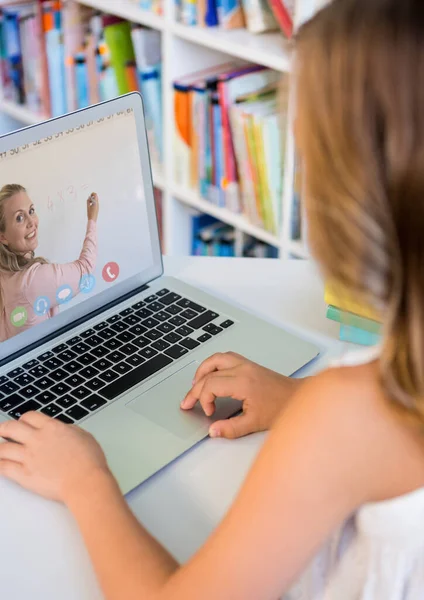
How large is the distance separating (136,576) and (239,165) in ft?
4.44

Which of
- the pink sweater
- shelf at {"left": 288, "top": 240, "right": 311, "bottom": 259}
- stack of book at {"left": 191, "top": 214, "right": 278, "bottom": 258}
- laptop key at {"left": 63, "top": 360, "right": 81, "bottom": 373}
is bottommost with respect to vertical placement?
stack of book at {"left": 191, "top": 214, "right": 278, "bottom": 258}

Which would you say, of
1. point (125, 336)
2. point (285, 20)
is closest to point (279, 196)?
point (285, 20)

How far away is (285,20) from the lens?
1.69 metres

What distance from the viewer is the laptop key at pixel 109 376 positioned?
3.09ft

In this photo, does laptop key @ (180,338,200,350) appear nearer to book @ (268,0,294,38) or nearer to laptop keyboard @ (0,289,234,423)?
laptop keyboard @ (0,289,234,423)

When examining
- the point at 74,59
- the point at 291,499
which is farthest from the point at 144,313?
the point at 74,59

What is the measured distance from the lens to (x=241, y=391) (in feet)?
2.95

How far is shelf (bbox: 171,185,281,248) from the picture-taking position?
75.4 inches

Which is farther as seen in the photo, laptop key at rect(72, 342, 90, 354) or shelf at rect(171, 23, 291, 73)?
shelf at rect(171, 23, 291, 73)

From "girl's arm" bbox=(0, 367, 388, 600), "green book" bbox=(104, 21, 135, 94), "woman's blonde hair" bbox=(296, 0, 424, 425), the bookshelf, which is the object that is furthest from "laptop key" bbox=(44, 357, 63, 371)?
"green book" bbox=(104, 21, 135, 94)

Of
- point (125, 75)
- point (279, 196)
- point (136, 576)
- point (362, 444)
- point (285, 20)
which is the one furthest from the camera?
point (125, 75)

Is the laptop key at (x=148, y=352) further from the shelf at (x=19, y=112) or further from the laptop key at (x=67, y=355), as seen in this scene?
the shelf at (x=19, y=112)

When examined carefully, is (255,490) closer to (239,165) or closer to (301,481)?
(301,481)

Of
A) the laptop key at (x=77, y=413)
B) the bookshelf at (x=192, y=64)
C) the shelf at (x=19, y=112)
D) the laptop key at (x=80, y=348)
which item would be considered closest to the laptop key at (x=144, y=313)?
the laptop key at (x=80, y=348)
